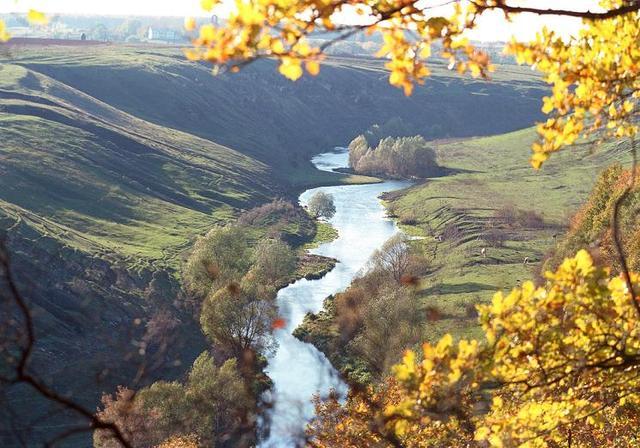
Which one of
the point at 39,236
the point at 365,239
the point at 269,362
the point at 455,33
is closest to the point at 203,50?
the point at 455,33

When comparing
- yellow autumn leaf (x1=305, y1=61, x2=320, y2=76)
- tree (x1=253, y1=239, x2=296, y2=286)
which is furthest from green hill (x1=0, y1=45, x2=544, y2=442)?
tree (x1=253, y1=239, x2=296, y2=286)

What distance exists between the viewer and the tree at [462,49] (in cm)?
605

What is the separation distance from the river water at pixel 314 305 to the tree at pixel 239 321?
101 inches

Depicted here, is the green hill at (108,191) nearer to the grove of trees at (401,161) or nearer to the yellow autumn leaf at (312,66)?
the yellow autumn leaf at (312,66)

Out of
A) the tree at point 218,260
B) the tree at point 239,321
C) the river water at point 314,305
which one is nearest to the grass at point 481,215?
the river water at point 314,305

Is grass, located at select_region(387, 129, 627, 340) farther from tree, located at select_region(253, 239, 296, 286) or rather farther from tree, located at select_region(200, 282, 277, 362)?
tree, located at select_region(253, 239, 296, 286)

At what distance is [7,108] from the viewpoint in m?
136

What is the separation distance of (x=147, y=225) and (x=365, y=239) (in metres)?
32.0

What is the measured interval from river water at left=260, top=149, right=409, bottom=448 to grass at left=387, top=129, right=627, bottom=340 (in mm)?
6815

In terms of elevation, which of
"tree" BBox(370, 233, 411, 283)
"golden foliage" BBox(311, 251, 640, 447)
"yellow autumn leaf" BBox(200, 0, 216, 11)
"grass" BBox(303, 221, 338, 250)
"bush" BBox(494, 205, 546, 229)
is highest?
"yellow autumn leaf" BBox(200, 0, 216, 11)

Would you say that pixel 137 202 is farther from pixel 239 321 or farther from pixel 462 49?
pixel 462 49

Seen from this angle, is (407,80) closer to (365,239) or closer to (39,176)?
(365,239)

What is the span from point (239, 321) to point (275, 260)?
846 inches

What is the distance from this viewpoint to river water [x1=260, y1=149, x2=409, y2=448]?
5053cm
